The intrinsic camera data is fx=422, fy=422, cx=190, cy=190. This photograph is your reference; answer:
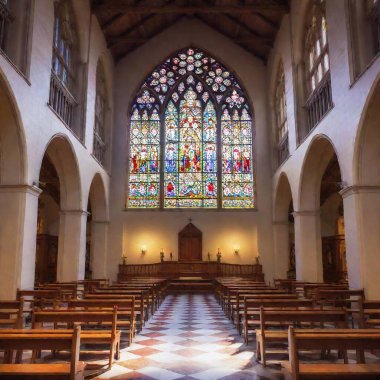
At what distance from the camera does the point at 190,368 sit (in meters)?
5.87

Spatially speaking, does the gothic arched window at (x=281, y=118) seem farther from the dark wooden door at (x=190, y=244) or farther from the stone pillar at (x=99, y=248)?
the stone pillar at (x=99, y=248)

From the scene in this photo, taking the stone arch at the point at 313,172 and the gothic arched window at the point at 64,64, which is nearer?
the gothic arched window at the point at 64,64

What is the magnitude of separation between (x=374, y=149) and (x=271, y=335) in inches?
252

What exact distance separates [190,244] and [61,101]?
10320mm

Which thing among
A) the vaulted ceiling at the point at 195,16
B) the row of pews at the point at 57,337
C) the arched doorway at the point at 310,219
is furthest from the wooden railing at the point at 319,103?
the row of pews at the point at 57,337

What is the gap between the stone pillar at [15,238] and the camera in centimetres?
1010

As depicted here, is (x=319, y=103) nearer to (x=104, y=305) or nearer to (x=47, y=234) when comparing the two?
(x=104, y=305)

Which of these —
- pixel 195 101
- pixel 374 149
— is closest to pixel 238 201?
pixel 195 101

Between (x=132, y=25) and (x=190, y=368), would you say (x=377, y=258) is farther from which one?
(x=132, y=25)

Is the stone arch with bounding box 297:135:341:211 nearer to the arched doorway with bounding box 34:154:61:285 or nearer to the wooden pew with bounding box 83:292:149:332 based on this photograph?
the wooden pew with bounding box 83:292:149:332

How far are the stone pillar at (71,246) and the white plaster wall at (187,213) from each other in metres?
6.11

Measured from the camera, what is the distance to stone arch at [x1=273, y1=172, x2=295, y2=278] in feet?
66.8

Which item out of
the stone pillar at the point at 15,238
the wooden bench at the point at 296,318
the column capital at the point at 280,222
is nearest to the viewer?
the wooden bench at the point at 296,318

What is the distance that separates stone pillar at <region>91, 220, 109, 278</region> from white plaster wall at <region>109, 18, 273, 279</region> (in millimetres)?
1191
